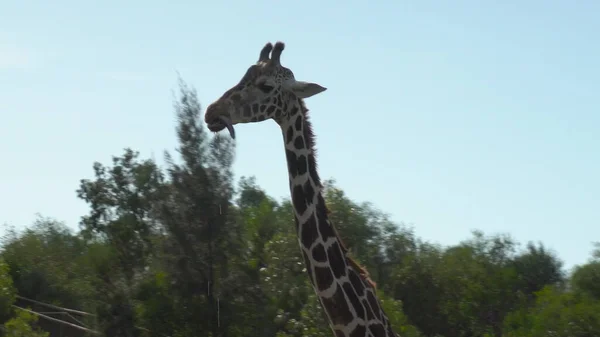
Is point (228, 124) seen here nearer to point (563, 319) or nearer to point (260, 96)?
point (260, 96)

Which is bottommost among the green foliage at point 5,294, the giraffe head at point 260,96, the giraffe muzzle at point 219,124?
the giraffe muzzle at point 219,124

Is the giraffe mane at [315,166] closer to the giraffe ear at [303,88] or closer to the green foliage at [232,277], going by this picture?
the giraffe ear at [303,88]

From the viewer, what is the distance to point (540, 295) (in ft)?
65.6

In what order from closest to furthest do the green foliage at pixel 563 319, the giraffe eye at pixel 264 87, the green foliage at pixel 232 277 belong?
the giraffe eye at pixel 264 87 → the green foliage at pixel 563 319 → the green foliage at pixel 232 277

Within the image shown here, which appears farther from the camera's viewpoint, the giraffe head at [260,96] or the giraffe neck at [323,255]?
the giraffe neck at [323,255]

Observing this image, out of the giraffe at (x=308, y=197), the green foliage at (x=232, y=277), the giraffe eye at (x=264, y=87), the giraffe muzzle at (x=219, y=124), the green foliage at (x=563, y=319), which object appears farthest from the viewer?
the green foliage at (x=232, y=277)

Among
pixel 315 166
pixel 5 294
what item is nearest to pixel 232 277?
pixel 5 294

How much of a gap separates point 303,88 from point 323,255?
136 centimetres

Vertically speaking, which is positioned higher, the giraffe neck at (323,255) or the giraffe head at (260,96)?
the giraffe head at (260,96)

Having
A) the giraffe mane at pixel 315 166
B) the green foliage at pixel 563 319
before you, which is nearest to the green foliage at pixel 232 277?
the green foliage at pixel 563 319

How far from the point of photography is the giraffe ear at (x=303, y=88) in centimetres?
806

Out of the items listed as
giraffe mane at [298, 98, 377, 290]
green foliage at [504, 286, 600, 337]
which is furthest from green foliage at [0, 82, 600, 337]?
giraffe mane at [298, 98, 377, 290]

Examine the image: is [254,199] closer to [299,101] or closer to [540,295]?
[540,295]

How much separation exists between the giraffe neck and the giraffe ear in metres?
0.15
